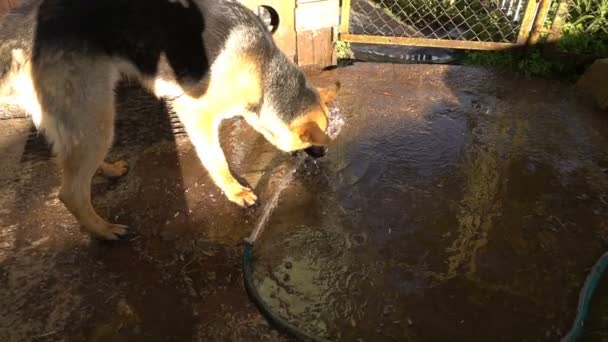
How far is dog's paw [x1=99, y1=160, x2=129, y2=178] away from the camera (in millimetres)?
3803

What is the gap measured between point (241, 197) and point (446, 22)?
5611 millimetres

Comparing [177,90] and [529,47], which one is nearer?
[177,90]

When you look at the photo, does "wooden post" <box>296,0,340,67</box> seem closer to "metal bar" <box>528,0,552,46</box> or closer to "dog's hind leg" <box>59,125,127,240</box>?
"metal bar" <box>528,0,552,46</box>

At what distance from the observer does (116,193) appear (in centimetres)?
371

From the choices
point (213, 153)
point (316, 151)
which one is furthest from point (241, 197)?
point (316, 151)

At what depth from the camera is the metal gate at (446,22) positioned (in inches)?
221

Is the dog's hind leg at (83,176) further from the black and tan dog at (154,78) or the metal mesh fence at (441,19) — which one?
the metal mesh fence at (441,19)

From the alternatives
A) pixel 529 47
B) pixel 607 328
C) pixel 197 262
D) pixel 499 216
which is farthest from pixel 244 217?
pixel 529 47

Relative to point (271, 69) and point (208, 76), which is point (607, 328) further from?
point (208, 76)

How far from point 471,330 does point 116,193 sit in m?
3.13

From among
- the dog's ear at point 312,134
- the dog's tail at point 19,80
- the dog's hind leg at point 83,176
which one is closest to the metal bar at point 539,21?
the dog's ear at point 312,134

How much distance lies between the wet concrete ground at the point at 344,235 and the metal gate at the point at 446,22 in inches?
56.9

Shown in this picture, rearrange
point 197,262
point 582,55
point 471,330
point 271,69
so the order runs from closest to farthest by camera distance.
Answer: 1. point 471,330
2. point 197,262
3. point 271,69
4. point 582,55

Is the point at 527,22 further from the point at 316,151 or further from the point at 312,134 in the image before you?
the point at 312,134
